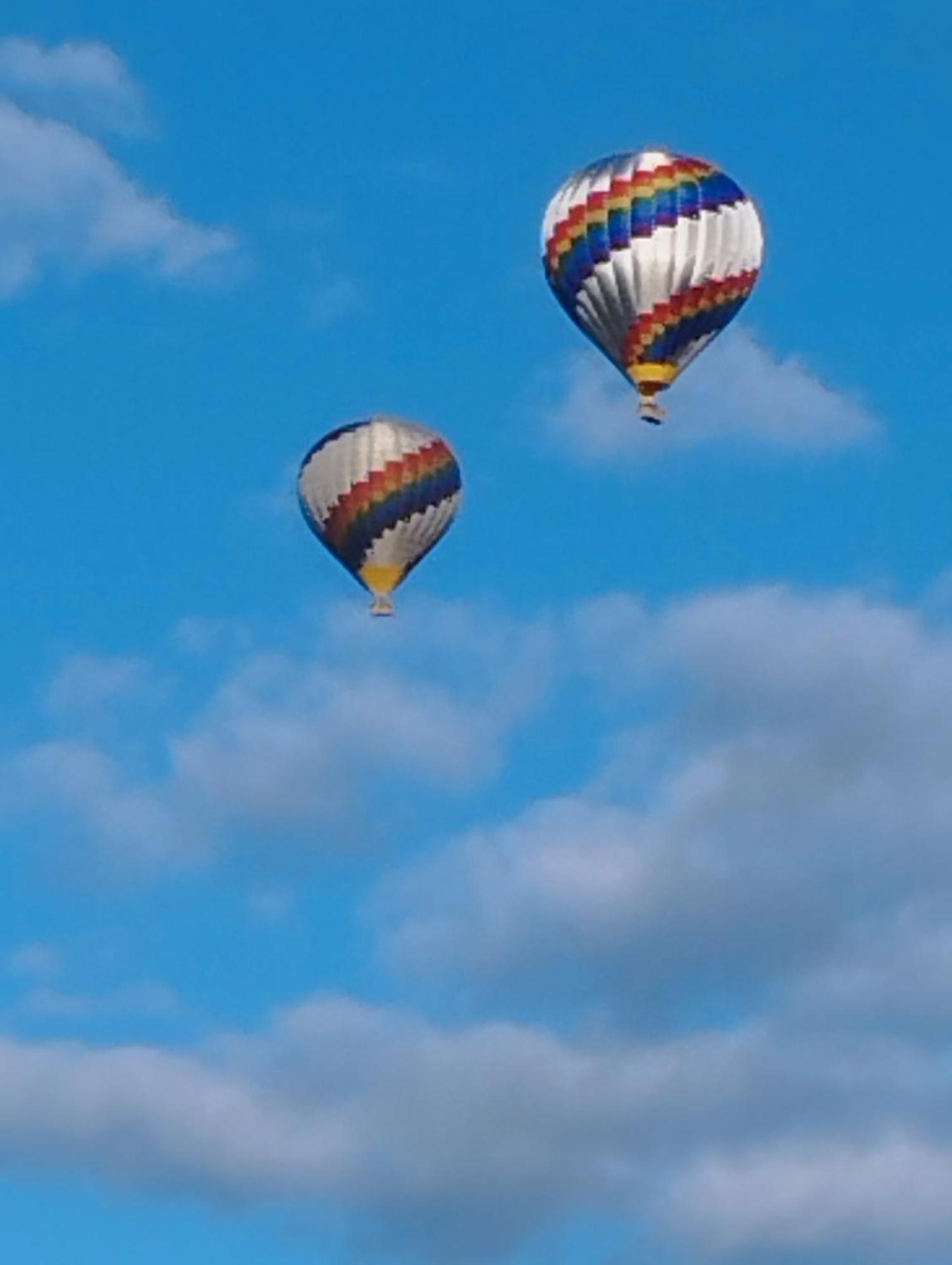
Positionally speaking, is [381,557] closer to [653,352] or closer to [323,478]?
[323,478]

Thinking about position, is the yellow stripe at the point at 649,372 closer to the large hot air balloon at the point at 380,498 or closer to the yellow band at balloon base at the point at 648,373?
the yellow band at balloon base at the point at 648,373

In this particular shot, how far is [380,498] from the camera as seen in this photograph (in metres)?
90.8

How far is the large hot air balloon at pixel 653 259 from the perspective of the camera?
7900 cm

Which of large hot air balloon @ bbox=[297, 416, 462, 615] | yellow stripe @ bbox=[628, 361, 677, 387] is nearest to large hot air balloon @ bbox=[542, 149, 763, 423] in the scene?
yellow stripe @ bbox=[628, 361, 677, 387]

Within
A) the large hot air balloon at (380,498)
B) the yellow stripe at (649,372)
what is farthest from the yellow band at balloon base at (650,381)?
the large hot air balloon at (380,498)

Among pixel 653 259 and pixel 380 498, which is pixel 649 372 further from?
pixel 380 498

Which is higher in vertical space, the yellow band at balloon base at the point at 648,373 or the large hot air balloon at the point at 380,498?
the large hot air balloon at the point at 380,498

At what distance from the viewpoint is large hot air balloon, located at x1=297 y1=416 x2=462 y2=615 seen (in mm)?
90938

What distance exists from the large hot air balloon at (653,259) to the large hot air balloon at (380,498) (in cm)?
1156

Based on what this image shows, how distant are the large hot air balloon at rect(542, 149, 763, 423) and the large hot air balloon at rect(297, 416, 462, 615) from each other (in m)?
11.6

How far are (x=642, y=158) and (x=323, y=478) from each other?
14.9 meters

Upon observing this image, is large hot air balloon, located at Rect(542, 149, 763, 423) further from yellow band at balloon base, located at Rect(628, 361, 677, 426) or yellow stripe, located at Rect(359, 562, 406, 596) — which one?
yellow stripe, located at Rect(359, 562, 406, 596)

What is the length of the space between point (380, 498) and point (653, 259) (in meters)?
13.8

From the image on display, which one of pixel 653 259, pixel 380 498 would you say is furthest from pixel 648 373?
pixel 380 498
